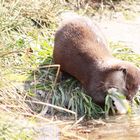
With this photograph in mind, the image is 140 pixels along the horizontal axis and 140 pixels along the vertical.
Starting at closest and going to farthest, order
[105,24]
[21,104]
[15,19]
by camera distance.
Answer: [21,104] → [15,19] → [105,24]

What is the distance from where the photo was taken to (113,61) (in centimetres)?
598

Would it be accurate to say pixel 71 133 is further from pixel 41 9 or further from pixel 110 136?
pixel 41 9

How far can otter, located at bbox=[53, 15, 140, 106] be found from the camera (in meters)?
5.84

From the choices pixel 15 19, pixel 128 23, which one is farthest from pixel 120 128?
pixel 128 23

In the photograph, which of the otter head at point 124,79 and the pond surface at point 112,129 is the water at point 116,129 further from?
the otter head at point 124,79

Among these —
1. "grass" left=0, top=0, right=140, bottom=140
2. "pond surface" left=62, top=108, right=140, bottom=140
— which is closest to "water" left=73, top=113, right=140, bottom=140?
"pond surface" left=62, top=108, right=140, bottom=140

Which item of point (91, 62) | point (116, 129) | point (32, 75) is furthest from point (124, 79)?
point (32, 75)

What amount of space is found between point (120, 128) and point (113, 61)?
2.47 ft

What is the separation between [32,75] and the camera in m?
6.17

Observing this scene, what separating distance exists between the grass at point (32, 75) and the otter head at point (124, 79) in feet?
0.81

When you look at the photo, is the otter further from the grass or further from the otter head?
the grass

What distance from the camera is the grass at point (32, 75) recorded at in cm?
500

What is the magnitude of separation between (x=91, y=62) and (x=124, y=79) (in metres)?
0.38

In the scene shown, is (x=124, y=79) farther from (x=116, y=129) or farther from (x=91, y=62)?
(x=116, y=129)
